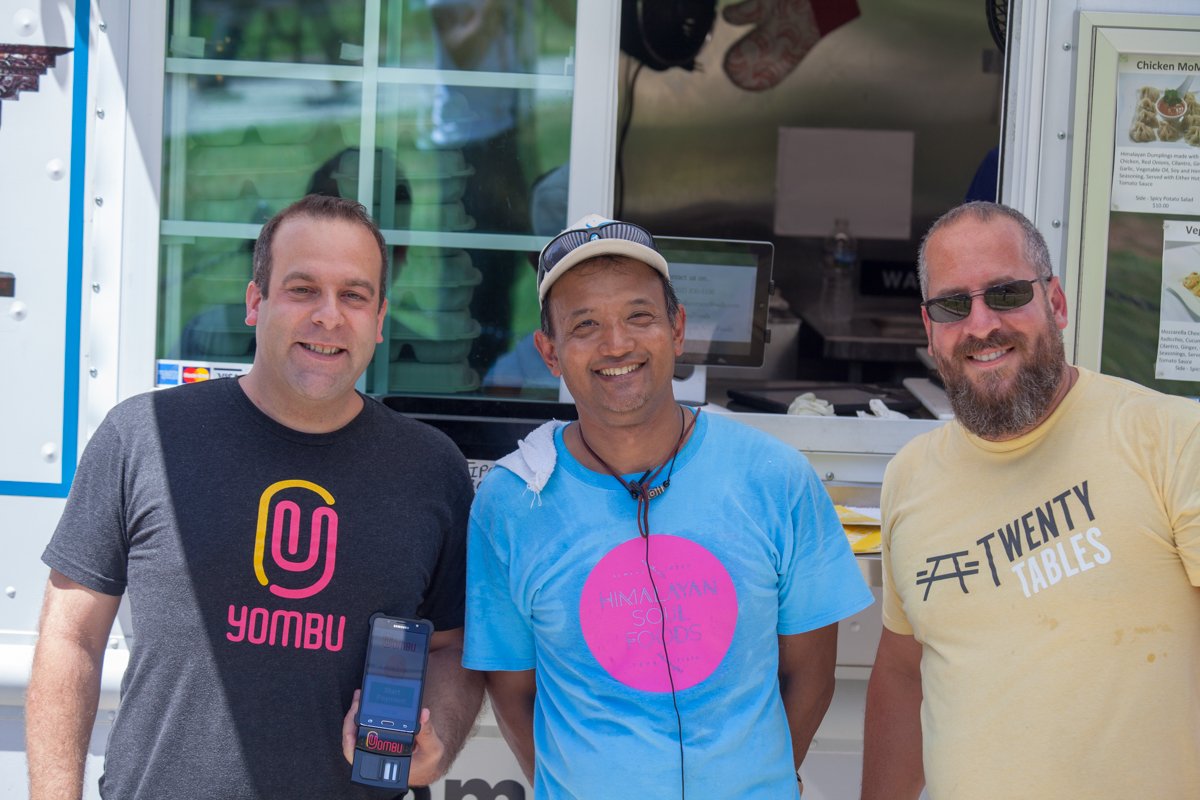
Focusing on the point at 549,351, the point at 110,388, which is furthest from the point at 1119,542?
the point at 110,388

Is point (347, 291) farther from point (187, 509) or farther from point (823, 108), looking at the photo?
point (823, 108)

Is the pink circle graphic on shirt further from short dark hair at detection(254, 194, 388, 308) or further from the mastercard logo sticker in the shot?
the mastercard logo sticker

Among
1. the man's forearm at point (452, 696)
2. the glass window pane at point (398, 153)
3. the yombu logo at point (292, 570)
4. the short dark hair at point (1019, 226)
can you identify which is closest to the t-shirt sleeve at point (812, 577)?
the short dark hair at point (1019, 226)

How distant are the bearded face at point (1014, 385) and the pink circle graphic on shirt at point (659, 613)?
0.49m

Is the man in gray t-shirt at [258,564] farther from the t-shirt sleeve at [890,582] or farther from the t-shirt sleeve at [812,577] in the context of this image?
the t-shirt sleeve at [890,582]

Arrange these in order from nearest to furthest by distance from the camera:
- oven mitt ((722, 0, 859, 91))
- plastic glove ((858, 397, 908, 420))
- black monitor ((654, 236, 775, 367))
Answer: plastic glove ((858, 397, 908, 420)) → black monitor ((654, 236, 775, 367)) → oven mitt ((722, 0, 859, 91))

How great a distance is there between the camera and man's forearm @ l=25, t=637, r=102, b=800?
1.87 meters

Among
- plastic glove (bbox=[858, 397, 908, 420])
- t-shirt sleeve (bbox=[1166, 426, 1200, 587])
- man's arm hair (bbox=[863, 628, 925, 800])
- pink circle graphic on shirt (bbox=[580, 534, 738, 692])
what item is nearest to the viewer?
t-shirt sleeve (bbox=[1166, 426, 1200, 587])

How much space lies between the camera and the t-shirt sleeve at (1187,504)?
1.72 metres

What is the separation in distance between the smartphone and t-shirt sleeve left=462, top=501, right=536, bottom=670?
79 millimetres

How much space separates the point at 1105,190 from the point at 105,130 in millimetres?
2352

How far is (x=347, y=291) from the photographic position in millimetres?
2027

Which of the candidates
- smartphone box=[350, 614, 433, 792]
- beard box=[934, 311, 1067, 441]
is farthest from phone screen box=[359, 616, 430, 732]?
beard box=[934, 311, 1067, 441]

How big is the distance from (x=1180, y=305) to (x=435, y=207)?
5.94 feet
